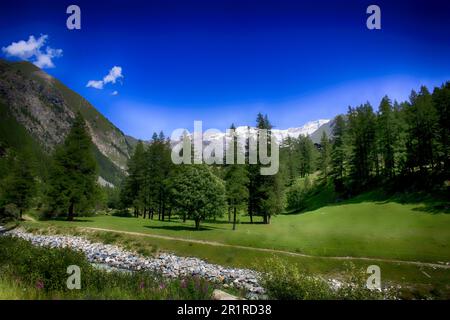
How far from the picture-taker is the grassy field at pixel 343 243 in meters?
26.2

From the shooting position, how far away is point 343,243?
3406 centimetres

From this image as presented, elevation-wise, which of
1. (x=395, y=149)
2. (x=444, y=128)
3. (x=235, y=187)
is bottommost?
(x=235, y=187)

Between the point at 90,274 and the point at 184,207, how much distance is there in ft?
106

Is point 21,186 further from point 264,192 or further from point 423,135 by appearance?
point 423,135

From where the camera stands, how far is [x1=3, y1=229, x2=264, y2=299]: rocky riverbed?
25609 mm

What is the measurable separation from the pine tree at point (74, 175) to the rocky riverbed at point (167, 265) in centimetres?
1354

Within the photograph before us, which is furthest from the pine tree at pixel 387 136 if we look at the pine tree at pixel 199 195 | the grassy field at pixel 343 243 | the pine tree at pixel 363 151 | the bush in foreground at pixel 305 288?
the bush in foreground at pixel 305 288

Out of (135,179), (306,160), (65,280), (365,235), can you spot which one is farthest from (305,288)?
(306,160)

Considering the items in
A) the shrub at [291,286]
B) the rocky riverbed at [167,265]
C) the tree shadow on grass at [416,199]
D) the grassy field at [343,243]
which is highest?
the tree shadow on grass at [416,199]

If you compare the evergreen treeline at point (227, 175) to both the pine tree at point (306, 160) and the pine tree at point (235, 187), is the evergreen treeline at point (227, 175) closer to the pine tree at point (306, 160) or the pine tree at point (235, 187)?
the pine tree at point (235, 187)

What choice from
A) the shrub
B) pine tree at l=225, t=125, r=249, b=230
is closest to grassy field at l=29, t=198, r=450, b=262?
pine tree at l=225, t=125, r=249, b=230

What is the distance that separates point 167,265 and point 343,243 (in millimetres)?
18619

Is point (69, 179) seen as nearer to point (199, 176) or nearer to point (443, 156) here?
point (199, 176)
